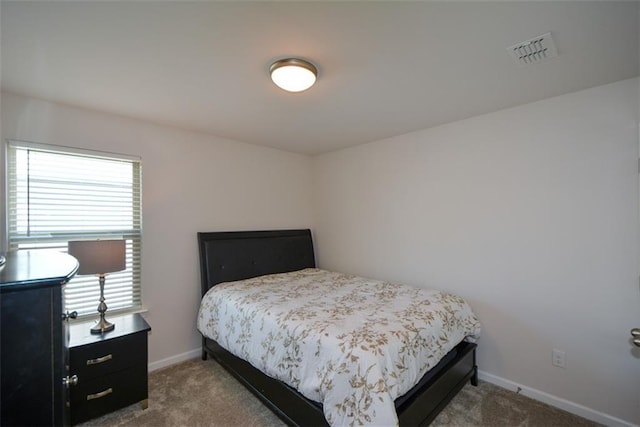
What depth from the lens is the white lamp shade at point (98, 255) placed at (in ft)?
6.63

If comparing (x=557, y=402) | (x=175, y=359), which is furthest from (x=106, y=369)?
(x=557, y=402)

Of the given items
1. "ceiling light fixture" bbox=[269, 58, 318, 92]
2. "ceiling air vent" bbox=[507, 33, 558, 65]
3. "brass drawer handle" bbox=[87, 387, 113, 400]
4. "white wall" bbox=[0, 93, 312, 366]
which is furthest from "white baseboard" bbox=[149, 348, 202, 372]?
"ceiling air vent" bbox=[507, 33, 558, 65]

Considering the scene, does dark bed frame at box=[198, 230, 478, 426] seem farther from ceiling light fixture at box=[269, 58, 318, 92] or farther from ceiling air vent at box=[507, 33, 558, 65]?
ceiling air vent at box=[507, 33, 558, 65]

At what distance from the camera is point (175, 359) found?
2.87 meters

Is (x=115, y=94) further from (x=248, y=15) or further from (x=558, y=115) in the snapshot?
(x=558, y=115)

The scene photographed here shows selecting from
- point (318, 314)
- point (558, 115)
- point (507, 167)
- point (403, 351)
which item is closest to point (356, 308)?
point (318, 314)

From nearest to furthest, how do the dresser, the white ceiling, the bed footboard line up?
the dresser, the white ceiling, the bed footboard

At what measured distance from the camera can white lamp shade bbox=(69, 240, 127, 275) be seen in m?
2.02

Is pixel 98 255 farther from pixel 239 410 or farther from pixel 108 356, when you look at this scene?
pixel 239 410

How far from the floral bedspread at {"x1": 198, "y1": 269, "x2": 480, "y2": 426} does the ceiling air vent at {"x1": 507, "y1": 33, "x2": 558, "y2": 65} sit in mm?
1736

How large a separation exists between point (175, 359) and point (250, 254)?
1263mm

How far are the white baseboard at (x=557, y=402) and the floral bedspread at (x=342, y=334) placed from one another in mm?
387

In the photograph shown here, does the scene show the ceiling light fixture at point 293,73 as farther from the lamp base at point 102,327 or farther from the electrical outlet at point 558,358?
the electrical outlet at point 558,358

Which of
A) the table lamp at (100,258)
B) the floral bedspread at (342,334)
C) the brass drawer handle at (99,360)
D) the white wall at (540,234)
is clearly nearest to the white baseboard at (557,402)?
the white wall at (540,234)
